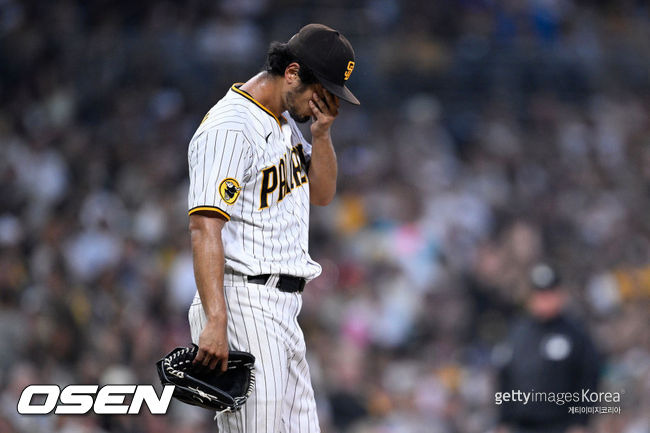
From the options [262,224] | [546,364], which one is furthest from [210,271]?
[546,364]

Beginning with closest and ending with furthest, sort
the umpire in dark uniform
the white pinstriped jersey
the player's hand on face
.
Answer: the player's hand on face
the white pinstriped jersey
the umpire in dark uniform

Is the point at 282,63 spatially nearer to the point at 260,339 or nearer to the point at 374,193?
the point at 260,339

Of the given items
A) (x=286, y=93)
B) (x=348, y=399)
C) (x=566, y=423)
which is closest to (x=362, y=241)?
(x=348, y=399)

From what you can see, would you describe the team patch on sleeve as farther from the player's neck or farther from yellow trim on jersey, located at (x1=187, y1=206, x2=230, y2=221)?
the player's neck

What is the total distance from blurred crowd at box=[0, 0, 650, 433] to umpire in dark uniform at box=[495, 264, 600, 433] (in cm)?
30

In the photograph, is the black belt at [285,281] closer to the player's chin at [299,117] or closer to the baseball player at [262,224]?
the baseball player at [262,224]

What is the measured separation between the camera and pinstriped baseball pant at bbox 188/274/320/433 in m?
3.07

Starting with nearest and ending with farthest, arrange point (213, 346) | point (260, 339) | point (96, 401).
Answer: point (213, 346), point (260, 339), point (96, 401)

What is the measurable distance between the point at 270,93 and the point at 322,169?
405mm

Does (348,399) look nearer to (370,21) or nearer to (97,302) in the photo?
(97,302)

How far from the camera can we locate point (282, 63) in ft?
10.8

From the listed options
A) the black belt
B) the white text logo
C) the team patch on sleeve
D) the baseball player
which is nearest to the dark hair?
the baseball player

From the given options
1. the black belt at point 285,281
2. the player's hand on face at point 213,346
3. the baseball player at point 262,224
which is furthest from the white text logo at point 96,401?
the black belt at point 285,281

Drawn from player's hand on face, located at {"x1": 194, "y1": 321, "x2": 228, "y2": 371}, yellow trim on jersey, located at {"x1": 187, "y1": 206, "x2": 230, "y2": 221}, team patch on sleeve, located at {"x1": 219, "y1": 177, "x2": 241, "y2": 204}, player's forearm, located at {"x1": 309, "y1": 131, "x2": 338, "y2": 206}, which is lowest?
player's hand on face, located at {"x1": 194, "y1": 321, "x2": 228, "y2": 371}
